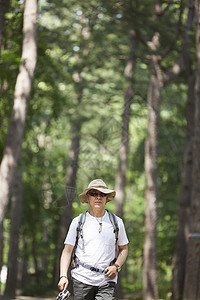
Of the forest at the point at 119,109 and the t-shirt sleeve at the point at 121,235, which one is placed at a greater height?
the forest at the point at 119,109

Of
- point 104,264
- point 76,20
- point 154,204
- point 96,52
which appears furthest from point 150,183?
point 104,264

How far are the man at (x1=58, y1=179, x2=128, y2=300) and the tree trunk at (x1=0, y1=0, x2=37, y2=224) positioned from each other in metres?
7.74

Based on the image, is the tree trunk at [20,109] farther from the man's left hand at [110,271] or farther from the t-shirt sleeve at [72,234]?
the man's left hand at [110,271]

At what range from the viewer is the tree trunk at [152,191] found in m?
20.4

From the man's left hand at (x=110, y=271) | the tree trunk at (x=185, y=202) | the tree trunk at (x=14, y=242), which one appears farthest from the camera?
the tree trunk at (x=14, y=242)

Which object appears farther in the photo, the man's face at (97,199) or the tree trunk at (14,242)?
the tree trunk at (14,242)

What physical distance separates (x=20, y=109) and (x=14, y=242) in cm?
1038

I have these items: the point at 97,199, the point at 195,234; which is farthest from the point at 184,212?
the point at 97,199

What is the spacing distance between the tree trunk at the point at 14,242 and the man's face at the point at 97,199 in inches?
657

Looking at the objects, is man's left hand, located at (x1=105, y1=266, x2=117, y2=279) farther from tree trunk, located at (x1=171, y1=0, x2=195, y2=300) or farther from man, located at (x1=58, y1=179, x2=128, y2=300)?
tree trunk, located at (x1=171, y1=0, x2=195, y2=300)

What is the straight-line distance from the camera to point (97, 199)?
575 centimetres

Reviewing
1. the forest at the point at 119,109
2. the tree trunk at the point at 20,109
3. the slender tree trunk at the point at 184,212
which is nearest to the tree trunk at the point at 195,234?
the forest at the point at 119,109

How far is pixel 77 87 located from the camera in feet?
81.5

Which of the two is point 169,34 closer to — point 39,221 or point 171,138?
point 171,138
